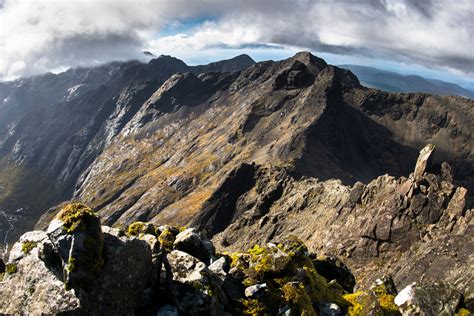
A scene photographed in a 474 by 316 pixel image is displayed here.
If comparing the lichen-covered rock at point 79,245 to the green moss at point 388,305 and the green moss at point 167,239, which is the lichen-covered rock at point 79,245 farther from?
the green moss at point 388,305

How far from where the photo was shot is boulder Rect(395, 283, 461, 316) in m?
25.2

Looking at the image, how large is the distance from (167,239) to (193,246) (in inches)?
84.2

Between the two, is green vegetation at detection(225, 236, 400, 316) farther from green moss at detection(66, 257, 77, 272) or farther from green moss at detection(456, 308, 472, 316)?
green moss at detection(66, 257, 77, 272)

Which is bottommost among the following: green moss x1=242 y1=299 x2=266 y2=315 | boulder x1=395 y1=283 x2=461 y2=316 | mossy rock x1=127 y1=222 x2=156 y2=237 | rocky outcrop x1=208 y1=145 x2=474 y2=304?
rocky outcrop x1=208 y1=145 x2=474 y2=304

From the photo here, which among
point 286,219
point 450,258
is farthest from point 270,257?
point 286,219

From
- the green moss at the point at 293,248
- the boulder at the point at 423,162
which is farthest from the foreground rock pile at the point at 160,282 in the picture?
the boulder at the point at 423,162

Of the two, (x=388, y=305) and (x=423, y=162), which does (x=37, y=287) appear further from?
(x=423, y=162)

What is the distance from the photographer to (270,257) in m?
29.7

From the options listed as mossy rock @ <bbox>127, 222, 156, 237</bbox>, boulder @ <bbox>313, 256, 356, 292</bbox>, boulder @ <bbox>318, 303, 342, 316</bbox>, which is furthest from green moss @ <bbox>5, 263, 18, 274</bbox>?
boulder @ <bbox>313, 256, 356, 292</bbox>

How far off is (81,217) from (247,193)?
164 m

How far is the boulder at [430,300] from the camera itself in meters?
25.2

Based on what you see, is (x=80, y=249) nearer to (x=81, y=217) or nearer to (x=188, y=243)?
(x=81, y=217)

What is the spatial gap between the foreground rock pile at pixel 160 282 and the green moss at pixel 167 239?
0.11m

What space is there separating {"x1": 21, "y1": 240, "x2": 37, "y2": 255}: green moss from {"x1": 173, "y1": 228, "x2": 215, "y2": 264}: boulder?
378 inches
